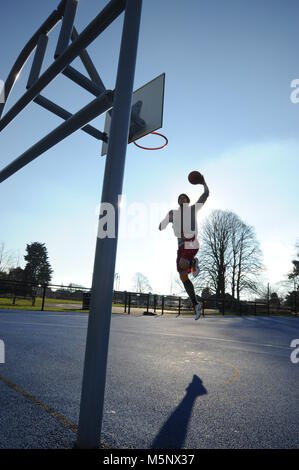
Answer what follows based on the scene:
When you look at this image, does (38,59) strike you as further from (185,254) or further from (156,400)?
(156,400)

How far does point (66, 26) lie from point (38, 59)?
0.60 m

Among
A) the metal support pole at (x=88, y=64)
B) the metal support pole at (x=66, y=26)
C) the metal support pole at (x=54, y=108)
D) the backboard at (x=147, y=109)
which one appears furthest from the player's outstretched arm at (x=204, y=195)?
the metal support pole at (x=66, y=26)

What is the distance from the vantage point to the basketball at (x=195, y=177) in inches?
145

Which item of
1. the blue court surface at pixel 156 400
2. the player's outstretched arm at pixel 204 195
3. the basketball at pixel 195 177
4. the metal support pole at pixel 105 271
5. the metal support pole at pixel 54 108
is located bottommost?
the blue court surface at pixel 156 400

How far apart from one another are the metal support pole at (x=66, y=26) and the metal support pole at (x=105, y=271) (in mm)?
991

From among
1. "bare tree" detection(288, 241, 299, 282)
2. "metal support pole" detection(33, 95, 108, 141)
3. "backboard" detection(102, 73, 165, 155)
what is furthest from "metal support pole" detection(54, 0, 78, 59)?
"bare tree" detection(288, 241, 299, 282)

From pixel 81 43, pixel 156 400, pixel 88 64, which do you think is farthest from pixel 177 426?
pixel 88 64

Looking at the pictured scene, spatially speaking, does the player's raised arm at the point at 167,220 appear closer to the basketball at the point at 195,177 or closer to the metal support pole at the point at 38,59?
the basketball at the point at 195,177

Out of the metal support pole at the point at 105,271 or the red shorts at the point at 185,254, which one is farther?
the red shorts at the point at 185,254

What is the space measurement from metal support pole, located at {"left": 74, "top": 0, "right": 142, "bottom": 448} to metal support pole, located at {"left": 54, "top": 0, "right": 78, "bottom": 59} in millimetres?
991

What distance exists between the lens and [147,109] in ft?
10.6

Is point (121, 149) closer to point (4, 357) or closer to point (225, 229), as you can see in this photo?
point (4, 357)

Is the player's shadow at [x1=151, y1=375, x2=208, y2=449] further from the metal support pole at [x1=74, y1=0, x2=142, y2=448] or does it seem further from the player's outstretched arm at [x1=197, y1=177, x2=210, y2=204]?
the player's outstretched arm at [x1=197, y1=177, x2=210, y2=204]

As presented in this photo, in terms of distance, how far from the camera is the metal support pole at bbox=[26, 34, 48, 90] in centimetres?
295
